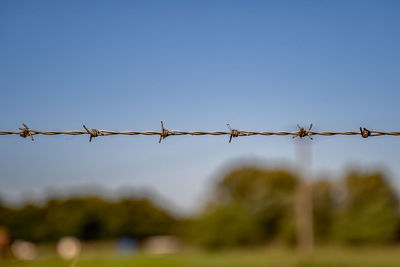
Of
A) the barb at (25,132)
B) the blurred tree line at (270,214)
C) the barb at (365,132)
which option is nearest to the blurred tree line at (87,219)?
the blurred tree line at (270,214)

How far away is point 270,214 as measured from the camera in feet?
149

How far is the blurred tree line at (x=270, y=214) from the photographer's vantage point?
129ft

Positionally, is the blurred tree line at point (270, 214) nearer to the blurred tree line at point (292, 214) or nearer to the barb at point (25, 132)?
the blurred tree line at point (292, 214)

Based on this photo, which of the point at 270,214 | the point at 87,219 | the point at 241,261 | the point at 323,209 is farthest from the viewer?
the point at 87,219

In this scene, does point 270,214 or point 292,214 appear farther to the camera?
point 270,214

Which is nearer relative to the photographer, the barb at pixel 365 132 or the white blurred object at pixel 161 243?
the barb at pixel 365 132

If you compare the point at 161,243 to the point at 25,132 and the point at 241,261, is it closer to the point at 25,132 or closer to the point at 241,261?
the point at 241,261

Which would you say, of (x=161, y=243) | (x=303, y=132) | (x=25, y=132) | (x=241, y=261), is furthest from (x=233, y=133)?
(x=161, y=243)

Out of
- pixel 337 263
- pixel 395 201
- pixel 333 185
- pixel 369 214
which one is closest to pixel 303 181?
pixel 337 263

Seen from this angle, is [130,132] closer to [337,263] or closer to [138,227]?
[337,263]

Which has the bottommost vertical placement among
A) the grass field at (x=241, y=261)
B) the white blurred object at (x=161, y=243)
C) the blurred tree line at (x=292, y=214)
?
the white blurred object at (x=161, y=243)

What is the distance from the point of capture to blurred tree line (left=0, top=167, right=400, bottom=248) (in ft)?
129

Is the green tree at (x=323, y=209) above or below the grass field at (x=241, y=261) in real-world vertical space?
above

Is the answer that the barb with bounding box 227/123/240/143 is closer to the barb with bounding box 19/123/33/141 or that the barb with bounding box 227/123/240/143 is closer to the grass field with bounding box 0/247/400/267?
A: the barb with bounding box 19/123/33/141
